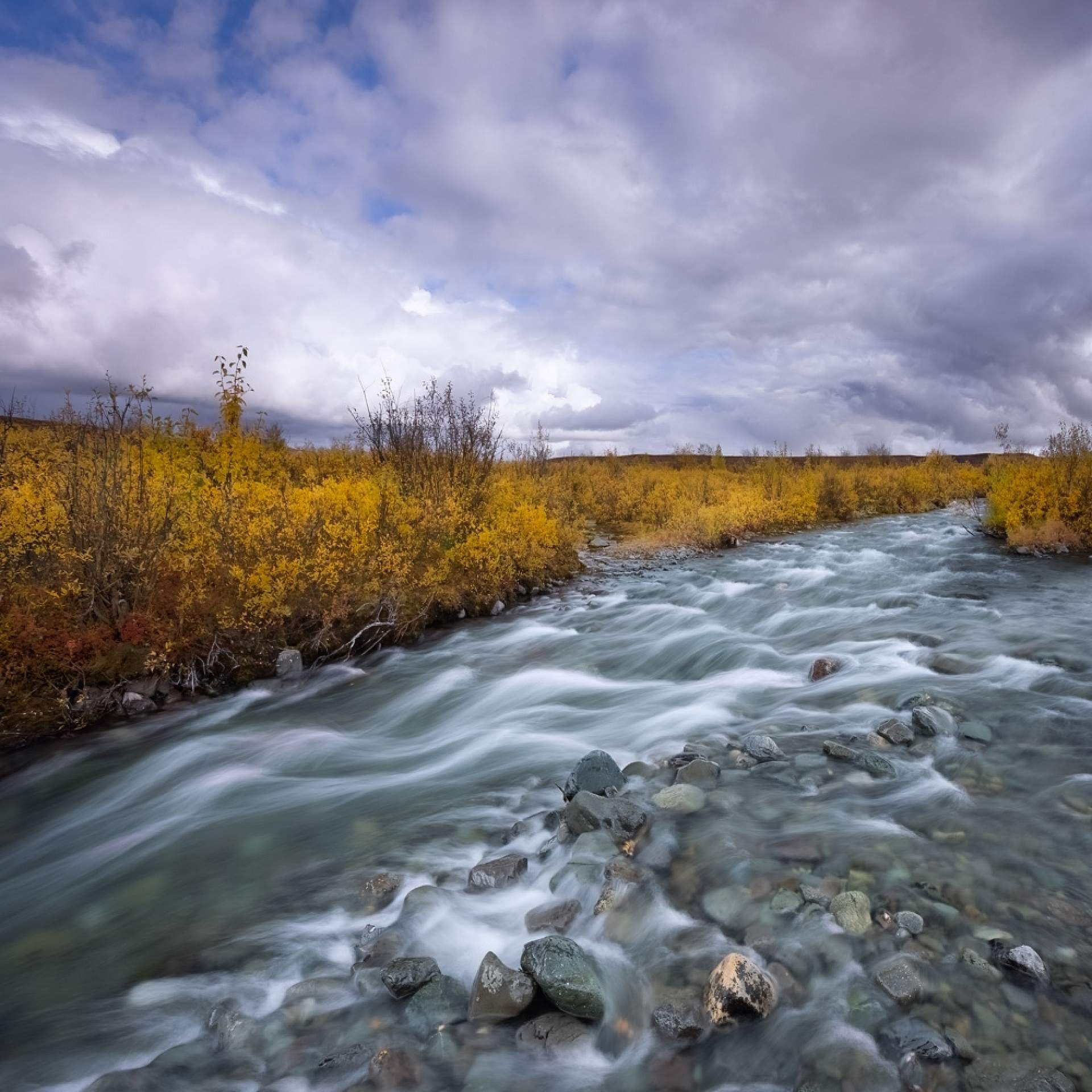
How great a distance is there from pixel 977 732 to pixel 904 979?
3.12 meters

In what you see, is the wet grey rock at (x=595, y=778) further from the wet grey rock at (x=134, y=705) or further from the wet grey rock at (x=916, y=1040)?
the wet grey rock at (x=134, y=705)

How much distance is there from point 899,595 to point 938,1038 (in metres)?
9.47

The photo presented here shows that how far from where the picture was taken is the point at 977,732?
199 inches

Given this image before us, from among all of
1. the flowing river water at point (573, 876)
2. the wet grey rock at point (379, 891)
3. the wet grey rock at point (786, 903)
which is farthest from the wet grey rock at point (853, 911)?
the wet grey rock at point (379, 891)

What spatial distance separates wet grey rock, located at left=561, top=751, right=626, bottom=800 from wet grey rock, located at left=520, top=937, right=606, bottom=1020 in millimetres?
1603

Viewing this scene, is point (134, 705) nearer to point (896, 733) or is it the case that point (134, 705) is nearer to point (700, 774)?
point (700, 774)

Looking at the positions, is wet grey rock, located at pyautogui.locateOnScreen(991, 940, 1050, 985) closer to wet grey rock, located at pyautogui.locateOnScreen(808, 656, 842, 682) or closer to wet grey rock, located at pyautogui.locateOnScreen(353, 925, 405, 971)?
wet grey rock, located at pyautogui.locateOnScreen(353, 925, 405, 971)

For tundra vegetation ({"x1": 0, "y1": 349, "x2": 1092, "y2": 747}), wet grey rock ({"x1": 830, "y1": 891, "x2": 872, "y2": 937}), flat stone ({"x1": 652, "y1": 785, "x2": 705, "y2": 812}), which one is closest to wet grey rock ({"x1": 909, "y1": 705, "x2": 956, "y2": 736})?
flat stone ({"x1": 652, "y1": 785, "x2": 705, "y2": 812})

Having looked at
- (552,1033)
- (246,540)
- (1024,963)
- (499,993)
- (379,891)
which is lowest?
(379,891)

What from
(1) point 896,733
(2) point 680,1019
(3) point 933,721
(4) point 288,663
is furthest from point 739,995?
(4) point 288,663

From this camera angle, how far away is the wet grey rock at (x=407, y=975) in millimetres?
2885

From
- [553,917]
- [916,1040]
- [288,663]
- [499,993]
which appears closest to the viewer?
[916,1040]

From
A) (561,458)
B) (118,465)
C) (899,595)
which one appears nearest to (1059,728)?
(899,595)

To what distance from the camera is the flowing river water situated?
2559 mm
